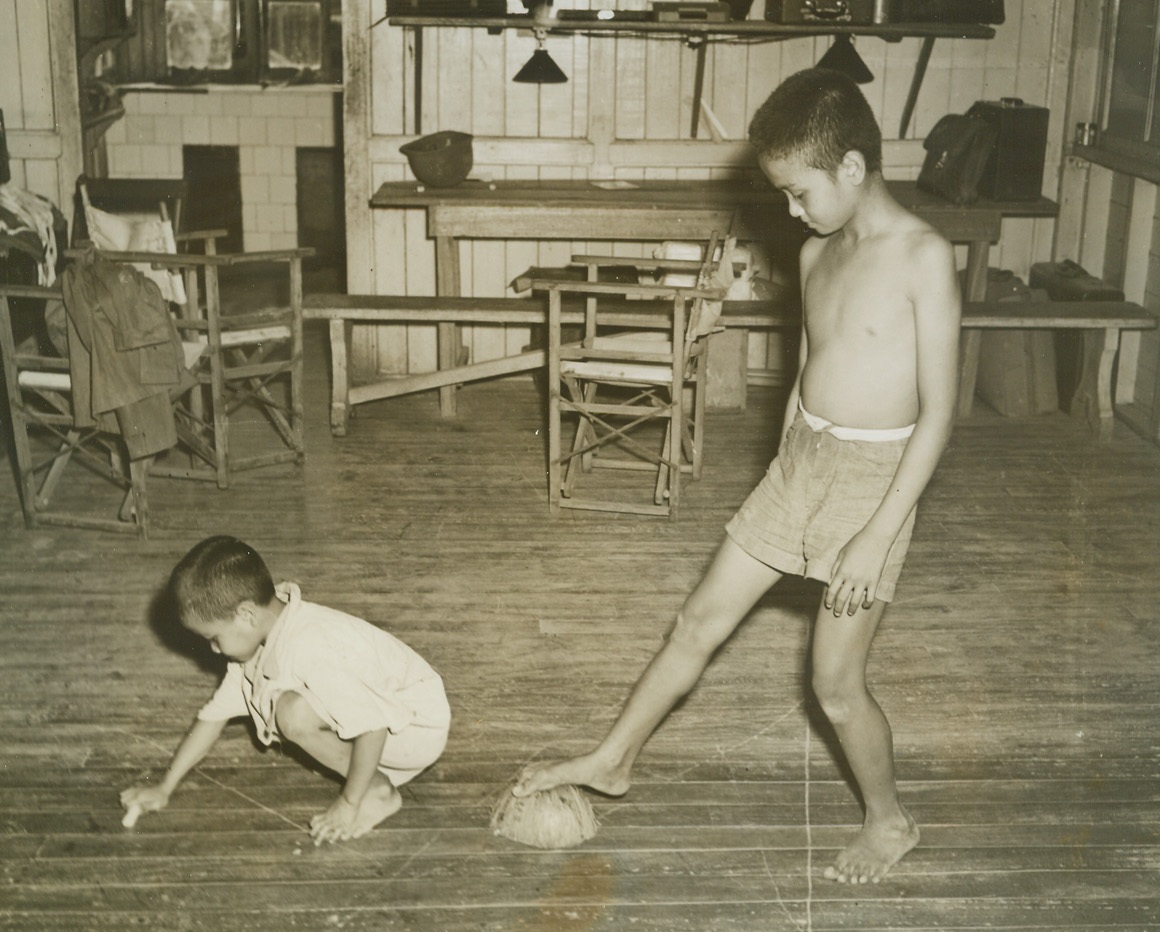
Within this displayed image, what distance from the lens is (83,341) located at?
5203 millimetres

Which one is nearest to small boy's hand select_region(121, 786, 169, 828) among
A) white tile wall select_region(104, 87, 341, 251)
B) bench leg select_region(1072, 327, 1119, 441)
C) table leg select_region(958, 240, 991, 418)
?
table leg select_region(958, 240, 991, 418)

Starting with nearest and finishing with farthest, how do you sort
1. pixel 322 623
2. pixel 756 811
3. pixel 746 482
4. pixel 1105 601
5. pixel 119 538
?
pixel 322 623 → pixel 756 811 → pixel 1105 601 → pixel 119 538 → pixel 746 482

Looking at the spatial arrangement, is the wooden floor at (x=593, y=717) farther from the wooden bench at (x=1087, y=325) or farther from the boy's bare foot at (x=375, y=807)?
the wooden bench at (x=1087, y=325)

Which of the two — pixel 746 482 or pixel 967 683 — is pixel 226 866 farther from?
pixel 746 482

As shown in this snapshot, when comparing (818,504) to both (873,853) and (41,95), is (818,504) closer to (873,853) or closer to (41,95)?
(873,853)

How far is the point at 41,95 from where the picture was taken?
7.53 meters

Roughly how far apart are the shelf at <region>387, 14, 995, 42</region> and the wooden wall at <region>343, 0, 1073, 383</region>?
0.18 metres

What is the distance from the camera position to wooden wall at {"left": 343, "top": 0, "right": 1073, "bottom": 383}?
746cm

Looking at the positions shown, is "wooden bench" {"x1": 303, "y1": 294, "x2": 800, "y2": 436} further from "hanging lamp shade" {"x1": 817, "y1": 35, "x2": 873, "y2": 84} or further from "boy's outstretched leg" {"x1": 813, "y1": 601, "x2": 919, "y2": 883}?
"boy's outstretched leg" {"x1": 813, "y1": 601, "x2": 919, "y2": 883}

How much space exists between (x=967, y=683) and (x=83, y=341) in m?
3.32

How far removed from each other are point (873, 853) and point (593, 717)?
104cm

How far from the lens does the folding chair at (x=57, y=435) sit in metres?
5.29

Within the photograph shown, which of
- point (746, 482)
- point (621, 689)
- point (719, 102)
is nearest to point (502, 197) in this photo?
point (719, 102)

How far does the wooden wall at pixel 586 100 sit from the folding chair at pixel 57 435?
2.14 m
